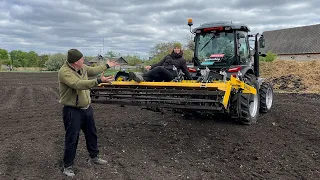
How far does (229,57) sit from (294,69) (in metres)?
13.6

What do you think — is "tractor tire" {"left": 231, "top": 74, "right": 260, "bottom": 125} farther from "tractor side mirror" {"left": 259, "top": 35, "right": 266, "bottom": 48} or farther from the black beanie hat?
the black beanie hat

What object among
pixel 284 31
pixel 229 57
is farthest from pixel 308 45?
pixel 229 57

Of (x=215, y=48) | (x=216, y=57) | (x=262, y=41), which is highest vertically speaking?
(x=262, y=41)

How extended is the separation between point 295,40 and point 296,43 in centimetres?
82

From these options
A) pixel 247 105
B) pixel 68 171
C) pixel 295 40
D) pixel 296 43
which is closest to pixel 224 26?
pixel 247 105

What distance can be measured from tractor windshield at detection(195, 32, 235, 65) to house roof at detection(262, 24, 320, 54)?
37519 mm

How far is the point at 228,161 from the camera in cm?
514

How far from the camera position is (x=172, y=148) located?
5.73m

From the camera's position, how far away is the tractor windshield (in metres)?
7.89

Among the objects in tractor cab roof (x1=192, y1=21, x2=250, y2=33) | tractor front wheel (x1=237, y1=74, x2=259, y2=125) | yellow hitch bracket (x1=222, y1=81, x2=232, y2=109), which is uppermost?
tractor cab roof (x1=192, y1=21, x2=250, y2=33)

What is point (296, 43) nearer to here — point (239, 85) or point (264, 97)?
point (264, 97)

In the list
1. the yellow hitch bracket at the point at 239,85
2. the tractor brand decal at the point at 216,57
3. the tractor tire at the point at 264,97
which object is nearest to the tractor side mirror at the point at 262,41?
the tractor tire at the point at 264,97

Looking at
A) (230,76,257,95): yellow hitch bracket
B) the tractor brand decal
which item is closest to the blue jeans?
(230,76,257,95): yellow hitch bracket

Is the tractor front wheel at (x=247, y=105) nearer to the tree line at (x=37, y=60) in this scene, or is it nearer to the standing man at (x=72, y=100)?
the standing man at (x=72, y=100)
